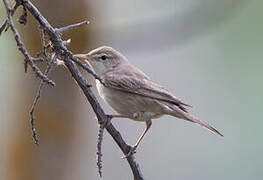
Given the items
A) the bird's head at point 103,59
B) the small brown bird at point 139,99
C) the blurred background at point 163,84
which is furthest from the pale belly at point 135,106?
the blurred background at point 163,84

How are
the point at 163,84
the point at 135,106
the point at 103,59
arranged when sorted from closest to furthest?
the point at 135,106 < the point at 103,59 < the point at 163,84

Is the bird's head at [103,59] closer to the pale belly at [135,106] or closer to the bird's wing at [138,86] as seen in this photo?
the bird's wing at [138,86]

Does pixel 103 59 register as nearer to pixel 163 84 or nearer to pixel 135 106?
pixel 135 106

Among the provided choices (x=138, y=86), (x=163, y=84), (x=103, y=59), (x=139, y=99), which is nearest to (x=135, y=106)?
(x=139, y=99)

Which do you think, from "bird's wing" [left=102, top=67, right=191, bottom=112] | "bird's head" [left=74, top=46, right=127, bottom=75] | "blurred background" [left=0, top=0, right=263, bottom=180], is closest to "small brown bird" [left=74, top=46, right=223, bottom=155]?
"bird's wing" [left=102, top=67, right=191, bottom=112]

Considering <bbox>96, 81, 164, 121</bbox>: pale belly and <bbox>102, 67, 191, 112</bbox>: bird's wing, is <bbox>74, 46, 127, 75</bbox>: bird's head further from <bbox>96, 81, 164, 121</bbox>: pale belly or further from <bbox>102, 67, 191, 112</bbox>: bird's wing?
<bbox>96, 81, 164, 121</bbox>: pale belly
